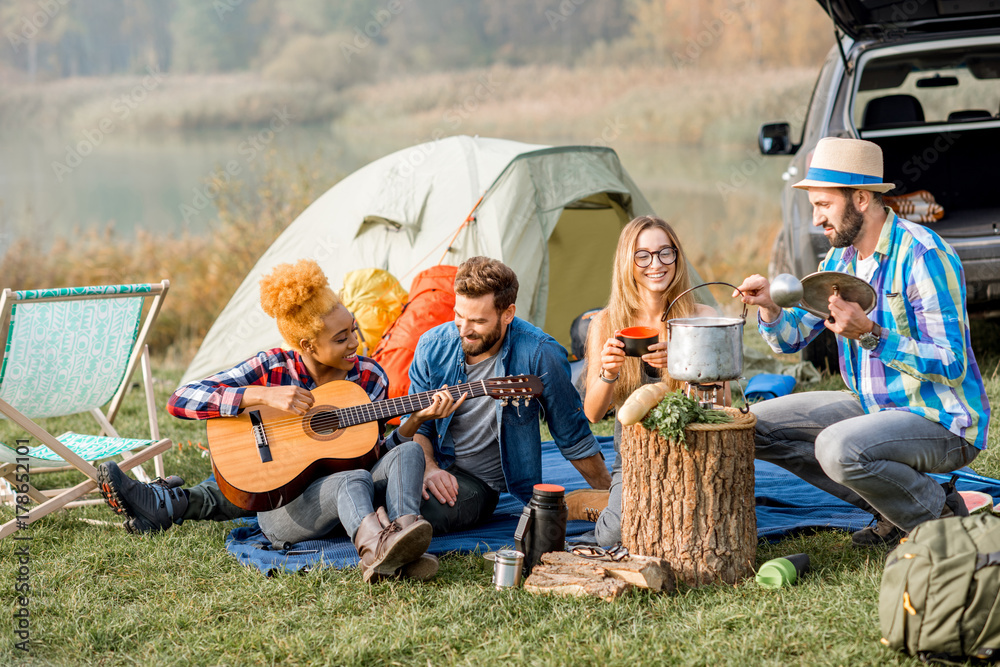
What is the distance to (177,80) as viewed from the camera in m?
17.6

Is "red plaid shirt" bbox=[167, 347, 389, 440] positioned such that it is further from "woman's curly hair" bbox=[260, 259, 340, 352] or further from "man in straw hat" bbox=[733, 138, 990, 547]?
"man in straw hat" bbox=[733, 138, 990, 547]

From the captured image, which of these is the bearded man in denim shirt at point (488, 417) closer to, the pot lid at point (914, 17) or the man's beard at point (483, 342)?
the man's beard at point (483, 342)

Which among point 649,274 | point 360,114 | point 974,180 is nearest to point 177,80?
point 360,114

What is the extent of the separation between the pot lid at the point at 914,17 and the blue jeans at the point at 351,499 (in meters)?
3.47

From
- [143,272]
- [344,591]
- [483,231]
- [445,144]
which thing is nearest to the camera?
[344,591]

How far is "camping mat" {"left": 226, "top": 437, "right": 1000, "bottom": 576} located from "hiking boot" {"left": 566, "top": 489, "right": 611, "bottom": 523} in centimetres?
4

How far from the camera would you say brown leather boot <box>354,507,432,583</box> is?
9.08 feet

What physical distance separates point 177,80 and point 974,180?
15.5 meters

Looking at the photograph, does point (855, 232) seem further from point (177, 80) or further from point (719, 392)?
point (177, 80)

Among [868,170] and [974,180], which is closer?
[868,170]

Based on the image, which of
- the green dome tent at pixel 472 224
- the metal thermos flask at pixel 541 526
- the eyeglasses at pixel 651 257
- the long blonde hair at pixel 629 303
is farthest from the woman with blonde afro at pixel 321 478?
the green dome tent at pixel 472 224

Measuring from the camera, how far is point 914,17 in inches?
198

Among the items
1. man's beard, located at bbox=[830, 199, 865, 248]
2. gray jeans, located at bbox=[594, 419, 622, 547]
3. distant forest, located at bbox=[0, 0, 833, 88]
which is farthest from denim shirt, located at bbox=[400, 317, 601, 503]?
distant forest, located at bbox=[0, 0, 833, 88]

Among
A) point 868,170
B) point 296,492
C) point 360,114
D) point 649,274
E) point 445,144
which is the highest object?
point 360,114
